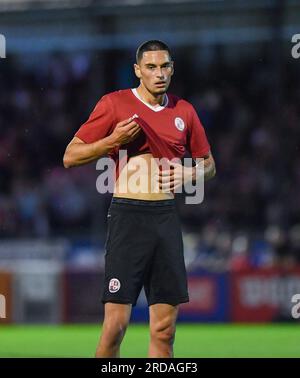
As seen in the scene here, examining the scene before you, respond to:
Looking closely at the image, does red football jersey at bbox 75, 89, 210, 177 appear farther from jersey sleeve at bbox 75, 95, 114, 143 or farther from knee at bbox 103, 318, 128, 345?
knee at bbox 103, 318, 128, 345

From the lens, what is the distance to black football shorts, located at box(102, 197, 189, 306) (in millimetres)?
8062

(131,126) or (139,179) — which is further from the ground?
(131,126)

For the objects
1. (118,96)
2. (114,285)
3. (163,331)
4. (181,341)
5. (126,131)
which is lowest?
(181,341)

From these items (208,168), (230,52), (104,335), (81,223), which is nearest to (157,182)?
(208,168)

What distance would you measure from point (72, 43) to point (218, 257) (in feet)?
17.0

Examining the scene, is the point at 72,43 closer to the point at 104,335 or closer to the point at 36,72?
the point at 36,72

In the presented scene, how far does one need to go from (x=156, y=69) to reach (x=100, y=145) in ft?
2.10

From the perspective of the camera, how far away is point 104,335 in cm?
802

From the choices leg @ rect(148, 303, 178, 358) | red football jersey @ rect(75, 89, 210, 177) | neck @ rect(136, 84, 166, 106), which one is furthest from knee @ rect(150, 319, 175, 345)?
neck @ rect(136, 84, 166, 106)

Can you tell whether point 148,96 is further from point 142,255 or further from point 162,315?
point 162,315

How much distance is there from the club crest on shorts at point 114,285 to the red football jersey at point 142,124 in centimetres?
82

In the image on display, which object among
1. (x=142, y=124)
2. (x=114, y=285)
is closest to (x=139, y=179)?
(x=142, y=124)

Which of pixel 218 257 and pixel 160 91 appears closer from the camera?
pixel 160 91

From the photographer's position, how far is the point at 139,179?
8.16m
